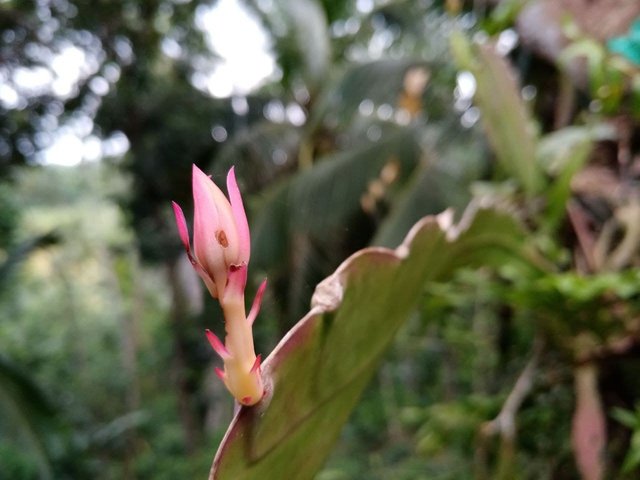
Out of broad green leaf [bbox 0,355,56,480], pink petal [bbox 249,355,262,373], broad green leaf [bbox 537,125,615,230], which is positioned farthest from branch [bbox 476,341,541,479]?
broad green leaf [bbox 0,355,56,480]

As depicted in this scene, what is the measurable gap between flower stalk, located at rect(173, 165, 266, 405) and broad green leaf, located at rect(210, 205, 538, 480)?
16mm

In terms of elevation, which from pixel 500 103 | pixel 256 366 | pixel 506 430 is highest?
pixel 256 366

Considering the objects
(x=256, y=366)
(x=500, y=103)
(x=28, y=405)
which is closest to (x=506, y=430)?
(x=500, y=103)

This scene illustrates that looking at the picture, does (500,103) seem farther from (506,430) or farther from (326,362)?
(326,362)

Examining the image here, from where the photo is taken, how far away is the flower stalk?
168 mm

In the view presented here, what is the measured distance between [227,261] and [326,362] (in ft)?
0.34

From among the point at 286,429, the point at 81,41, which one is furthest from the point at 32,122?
the point at 286,429

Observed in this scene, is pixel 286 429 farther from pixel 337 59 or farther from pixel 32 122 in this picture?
pixel 337 59

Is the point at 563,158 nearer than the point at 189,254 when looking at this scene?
No

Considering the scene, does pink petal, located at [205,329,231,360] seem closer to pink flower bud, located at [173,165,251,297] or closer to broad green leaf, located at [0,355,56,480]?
pink flower bud, located at [173,165,251,297]

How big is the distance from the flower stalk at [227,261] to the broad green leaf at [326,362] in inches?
0.6

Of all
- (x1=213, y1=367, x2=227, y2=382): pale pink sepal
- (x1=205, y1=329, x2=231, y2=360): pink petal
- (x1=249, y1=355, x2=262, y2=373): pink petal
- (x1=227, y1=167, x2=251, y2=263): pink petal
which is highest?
(x1=227, y1=167, x2=251, y2=263): pink petal

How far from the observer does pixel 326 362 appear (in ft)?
0.85

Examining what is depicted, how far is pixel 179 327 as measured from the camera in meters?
2.78
